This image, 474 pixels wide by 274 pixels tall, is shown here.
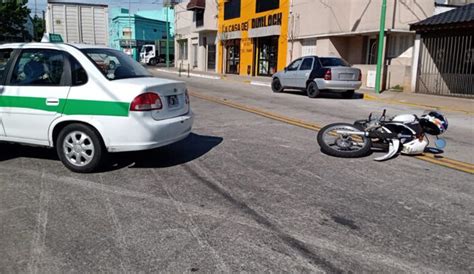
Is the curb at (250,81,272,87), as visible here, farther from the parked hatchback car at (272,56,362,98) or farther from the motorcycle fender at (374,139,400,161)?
the motorcycle fender at (374,139,400,161)

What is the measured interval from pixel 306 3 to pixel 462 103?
1272cm

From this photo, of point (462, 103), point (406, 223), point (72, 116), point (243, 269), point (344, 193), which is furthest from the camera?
point (462, 103)

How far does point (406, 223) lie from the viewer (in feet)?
14.7

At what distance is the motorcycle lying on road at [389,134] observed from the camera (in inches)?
280

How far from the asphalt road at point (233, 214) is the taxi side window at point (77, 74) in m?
1.21

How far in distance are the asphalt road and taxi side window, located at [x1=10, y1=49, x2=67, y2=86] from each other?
3.91ft

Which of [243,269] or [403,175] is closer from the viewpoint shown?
[243,269]

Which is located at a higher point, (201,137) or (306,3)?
(306,3)

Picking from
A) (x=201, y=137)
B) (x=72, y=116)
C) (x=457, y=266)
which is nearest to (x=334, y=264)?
(x=457, y=266)

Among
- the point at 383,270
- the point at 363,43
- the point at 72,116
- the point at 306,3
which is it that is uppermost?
the point at 306,3

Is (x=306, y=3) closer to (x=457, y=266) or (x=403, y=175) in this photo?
(x=403, y=175)

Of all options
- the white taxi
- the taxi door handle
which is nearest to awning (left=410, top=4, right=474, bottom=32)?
the white taxi

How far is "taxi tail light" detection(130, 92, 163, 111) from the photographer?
18.4 ft

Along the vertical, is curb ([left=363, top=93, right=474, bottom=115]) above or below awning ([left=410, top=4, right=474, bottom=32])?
below
